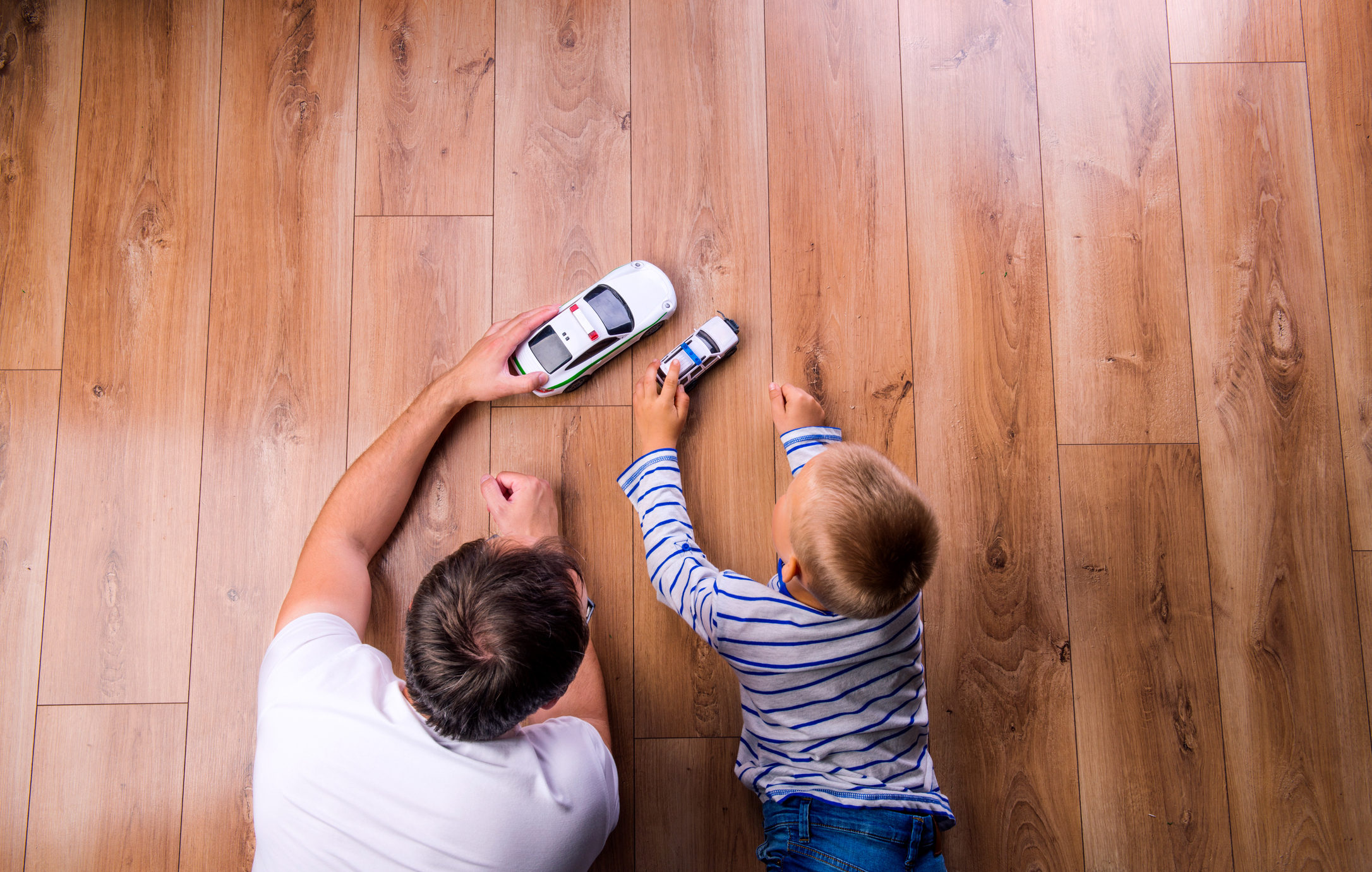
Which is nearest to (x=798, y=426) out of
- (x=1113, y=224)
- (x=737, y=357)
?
(x=737, y=357)

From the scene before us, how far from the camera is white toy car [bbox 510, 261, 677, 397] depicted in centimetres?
111

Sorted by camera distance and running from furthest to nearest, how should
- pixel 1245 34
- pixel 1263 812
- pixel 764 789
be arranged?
pixel 1245 34
pixel 1263 812
pixel 764 789

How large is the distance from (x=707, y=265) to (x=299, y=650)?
82cm

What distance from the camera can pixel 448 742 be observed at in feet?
2.41

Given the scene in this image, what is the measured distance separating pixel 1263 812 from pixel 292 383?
1.73m

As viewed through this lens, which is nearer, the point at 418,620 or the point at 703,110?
the point at 418,620

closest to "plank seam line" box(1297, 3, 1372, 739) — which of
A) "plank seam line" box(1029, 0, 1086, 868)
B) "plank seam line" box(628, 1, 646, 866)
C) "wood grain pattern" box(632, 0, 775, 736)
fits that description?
"plank seam line" box(1029, 0, 1086, 868)

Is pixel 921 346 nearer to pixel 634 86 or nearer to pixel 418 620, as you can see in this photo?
pixel 634 86

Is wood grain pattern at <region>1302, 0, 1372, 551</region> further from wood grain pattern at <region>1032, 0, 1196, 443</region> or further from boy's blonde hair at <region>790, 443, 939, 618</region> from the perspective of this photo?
boy's blonde hair at <region>790, 443, 939, 618</region>

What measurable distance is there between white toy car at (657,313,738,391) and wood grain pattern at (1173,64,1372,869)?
811mm

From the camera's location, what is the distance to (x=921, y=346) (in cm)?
118

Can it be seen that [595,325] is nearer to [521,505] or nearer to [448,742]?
[521,505]

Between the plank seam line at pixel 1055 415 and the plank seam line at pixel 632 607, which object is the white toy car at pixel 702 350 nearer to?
the plank seam line at pixel 632 607

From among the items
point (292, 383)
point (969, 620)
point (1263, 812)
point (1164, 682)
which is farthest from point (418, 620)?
point (1263, 812)
